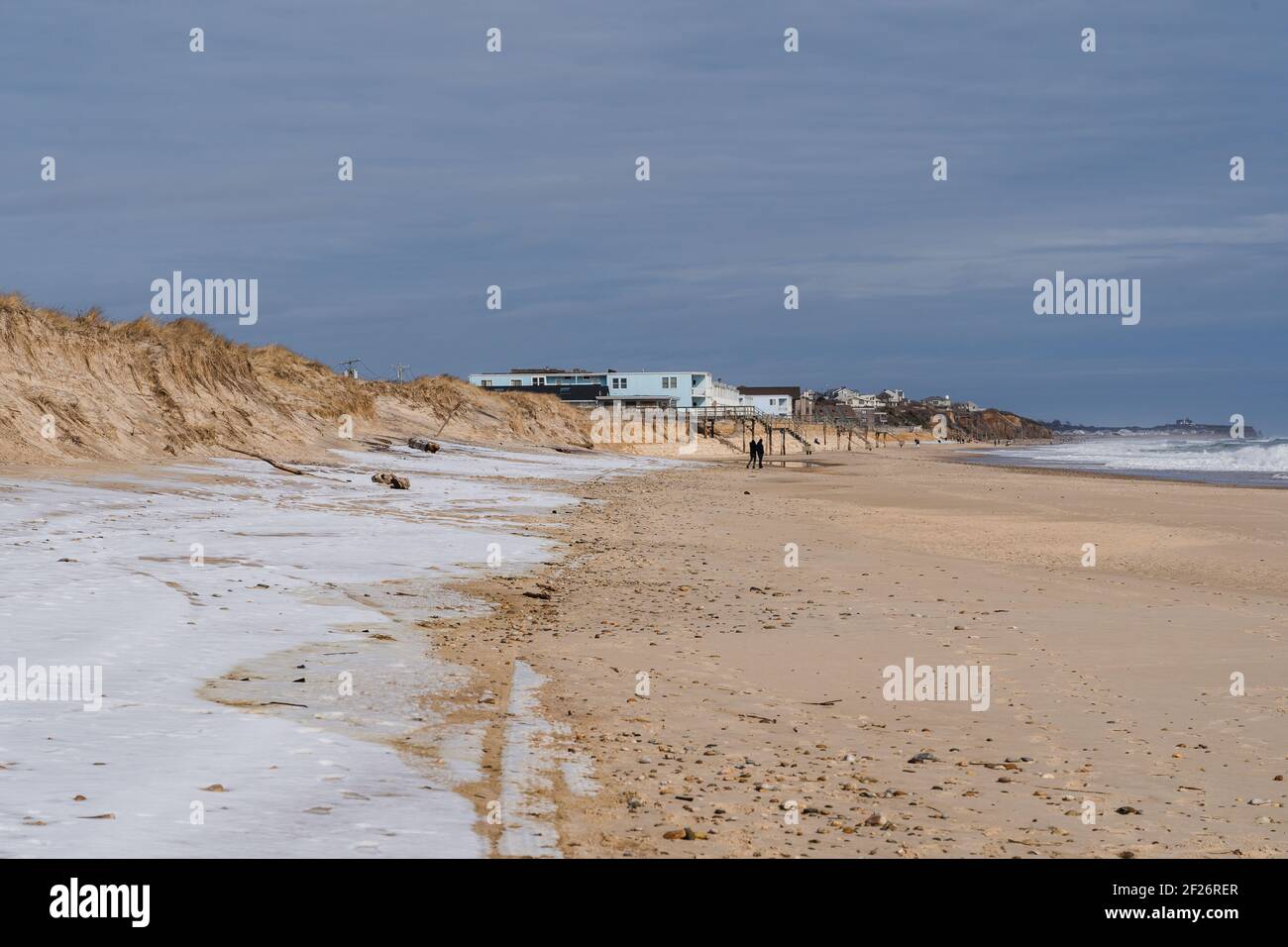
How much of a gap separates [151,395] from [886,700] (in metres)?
26.3

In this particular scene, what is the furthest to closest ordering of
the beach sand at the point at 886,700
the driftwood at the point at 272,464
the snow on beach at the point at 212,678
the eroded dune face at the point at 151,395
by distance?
1. the driftwood at the point at 272,464
2. the eroded dune face at the point at 151,395
3. the beach sand at the point at 886,700
4. the snow on beach at the point at 212,678

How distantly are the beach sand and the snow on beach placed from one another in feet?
1.96

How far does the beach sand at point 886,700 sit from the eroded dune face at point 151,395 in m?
11.8

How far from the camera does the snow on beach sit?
16.3ft

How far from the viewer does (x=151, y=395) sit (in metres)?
30.1

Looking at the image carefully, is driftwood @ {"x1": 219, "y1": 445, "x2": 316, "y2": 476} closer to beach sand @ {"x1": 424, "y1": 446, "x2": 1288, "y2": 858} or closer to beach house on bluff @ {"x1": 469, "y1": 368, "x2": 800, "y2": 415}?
beach sand @ {"x1": 424, "y1": 446, "x2": 1288, "y2": 858}

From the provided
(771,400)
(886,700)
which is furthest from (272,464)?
(771,400)

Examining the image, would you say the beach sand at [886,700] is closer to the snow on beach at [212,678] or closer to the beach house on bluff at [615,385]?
the snow on beach at [212,678]

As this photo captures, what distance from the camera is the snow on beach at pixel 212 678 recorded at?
498 centimetres

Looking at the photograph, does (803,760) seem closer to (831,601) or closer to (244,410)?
(831,601)

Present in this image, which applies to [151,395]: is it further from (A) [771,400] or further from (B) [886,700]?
(A) [771,400]

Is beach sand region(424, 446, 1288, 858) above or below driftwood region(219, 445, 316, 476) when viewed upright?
below

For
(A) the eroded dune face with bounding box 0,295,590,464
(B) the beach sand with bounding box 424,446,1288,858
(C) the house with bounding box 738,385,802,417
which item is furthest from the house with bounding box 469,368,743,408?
(B) the beach sand with bounding box 424,446,1288,858

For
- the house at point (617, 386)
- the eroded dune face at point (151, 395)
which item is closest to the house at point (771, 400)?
the house at point (617, 386)
